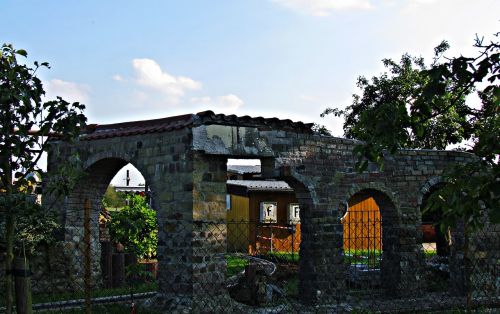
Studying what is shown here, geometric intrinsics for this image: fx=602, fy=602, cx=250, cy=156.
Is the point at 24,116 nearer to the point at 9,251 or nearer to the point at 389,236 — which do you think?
the point at 9,251

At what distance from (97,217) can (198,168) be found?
13.1 feet

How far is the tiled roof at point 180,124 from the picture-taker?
33.0 ft

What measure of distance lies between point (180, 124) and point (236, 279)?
3.75m

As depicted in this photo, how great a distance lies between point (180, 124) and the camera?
10.1 metres

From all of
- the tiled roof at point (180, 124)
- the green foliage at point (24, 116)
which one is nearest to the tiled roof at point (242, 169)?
the tiled roof at point (180, 124)

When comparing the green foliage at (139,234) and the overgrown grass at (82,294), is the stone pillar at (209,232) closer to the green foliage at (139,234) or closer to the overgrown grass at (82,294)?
the overgrown grass at (82,294)

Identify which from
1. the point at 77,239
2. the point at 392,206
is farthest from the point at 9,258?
the point at 392,206

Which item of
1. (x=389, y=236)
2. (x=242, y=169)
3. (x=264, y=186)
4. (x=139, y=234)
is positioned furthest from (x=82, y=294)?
(x=242, y=169)

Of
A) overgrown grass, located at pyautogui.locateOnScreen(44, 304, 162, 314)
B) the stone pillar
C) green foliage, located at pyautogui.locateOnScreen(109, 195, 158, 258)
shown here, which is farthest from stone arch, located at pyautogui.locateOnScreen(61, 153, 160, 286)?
A: the stone pillar

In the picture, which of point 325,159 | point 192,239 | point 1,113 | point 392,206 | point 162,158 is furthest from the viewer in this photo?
point 392,206

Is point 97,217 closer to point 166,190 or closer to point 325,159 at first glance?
point 166,190

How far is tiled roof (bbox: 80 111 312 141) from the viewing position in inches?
396

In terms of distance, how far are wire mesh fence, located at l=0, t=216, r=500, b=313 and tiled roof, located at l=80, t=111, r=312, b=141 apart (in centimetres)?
166

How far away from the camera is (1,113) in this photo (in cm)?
503
